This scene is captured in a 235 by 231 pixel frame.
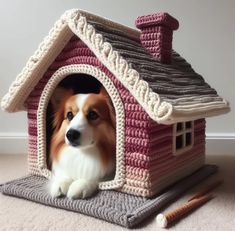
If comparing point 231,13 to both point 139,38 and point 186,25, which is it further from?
point 139,38

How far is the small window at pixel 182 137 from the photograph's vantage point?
109 cm

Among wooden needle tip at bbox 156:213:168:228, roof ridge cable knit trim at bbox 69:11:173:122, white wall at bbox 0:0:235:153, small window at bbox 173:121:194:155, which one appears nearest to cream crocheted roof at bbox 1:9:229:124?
roof ridge cable knit trim at bbox 69:11:173:122

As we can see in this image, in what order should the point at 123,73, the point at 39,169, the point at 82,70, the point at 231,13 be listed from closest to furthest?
the point at 123,73, the point at 82,70, the point at 39,169, the point at 231,13

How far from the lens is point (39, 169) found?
3.74 ft

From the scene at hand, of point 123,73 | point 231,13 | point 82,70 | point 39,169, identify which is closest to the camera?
point 123,73

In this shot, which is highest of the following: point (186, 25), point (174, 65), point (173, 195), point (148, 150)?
point (186, 25)

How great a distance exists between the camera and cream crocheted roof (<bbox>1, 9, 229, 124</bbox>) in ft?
2.89

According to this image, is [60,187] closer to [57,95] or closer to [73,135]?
[73,135]

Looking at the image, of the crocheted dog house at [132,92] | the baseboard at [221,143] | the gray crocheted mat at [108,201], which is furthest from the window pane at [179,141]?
the baseboard at [221,143]

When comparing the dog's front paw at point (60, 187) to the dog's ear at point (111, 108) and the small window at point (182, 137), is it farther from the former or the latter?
the small window at point (182, 137)

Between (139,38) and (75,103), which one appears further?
(139,38)

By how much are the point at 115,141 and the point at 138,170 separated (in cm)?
12

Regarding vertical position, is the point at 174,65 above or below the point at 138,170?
above

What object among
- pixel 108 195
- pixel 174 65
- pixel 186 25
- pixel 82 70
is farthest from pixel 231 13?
pixel 108 195
